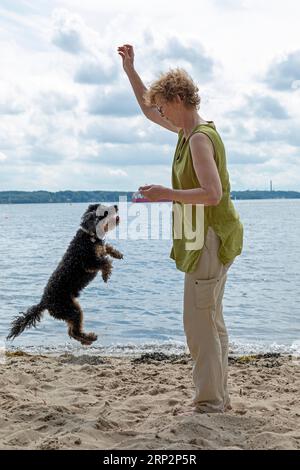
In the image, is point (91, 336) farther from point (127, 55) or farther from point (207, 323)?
point (127, 55)

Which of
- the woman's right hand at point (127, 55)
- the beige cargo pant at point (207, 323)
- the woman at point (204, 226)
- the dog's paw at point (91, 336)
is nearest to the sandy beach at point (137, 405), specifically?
the beige cargo pant at point (207, 323)

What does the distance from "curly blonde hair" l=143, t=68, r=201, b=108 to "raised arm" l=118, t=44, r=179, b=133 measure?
60 cm

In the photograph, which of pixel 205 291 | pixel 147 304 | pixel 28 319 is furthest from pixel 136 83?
pixel 147 304

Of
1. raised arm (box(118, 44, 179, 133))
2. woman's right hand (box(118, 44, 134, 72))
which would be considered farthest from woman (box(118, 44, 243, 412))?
woman's right hand (box(118, 44, 134, 72))

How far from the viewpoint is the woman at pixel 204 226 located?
4.21m


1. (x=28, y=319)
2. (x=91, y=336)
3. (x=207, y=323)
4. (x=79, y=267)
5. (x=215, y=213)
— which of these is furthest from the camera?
(x=91, y=336)

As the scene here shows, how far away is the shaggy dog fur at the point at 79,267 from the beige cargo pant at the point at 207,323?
0.73 meters

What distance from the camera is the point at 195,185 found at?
174 inches

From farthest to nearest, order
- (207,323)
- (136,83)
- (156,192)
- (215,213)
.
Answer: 1. (136,83)
2. (207,323)
3. (215,213)
4. (156,192)

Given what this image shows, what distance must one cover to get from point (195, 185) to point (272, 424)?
1753 millimetres

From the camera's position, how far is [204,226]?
448cm

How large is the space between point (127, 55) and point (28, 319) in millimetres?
2270

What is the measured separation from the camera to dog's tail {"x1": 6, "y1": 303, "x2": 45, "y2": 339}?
5332 mm

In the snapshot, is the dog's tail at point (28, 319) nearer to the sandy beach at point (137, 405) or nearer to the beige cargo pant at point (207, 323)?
the sandy beach at point (137, 405)
